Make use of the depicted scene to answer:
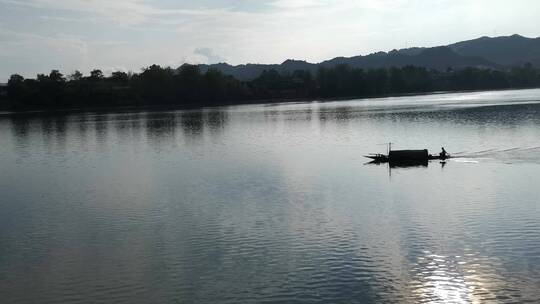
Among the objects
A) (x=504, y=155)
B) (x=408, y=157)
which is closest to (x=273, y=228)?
(x=408, y=157)

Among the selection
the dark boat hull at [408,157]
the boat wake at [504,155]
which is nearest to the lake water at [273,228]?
the boat wake at [504,155]

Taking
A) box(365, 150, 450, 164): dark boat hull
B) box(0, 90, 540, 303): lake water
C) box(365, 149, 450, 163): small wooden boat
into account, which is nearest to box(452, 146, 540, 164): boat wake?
box(0, 90, 540, 303): lake water

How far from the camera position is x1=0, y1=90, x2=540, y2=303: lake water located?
20.7m

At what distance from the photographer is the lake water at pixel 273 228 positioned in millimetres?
20672

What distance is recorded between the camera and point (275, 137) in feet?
251

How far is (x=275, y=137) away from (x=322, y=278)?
183ft

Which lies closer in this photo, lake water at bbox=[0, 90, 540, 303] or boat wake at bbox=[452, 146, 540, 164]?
lake water at bbox=[0, 90, 540, 303]

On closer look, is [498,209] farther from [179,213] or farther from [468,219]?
[179,213]

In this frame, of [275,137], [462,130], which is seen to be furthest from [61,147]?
[462,130]

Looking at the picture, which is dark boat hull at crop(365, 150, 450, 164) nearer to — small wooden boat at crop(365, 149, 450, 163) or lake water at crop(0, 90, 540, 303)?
small wooden boat at crop(365, 149, 450, 163)

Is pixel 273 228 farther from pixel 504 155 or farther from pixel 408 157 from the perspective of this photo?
pixel 504 155

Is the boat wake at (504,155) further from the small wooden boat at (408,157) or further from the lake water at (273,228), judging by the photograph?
the small wooden boat at (408,157)

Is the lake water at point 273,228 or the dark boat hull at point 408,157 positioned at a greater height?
the dark boat hull at point 408,157

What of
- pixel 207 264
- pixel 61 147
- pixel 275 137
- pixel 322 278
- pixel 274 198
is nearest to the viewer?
pixel 322 278
